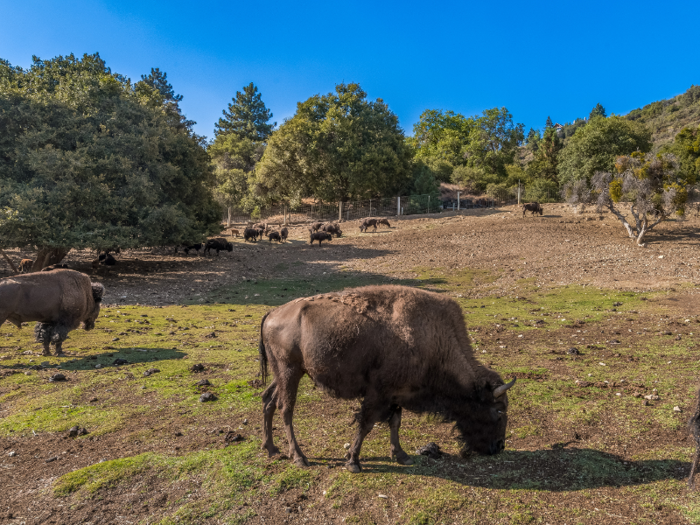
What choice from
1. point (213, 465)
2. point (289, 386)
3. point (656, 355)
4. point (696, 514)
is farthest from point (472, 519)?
point (656, 355)

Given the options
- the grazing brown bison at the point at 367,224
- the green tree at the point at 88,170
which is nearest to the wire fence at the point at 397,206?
the grazing brown bison at the point at 367,224

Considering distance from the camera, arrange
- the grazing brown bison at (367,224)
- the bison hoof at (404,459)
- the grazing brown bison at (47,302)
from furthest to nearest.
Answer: the grazing brown bison at (367,224)
the grazing brown bison at (47,302)
the bison hoof at (404,459)

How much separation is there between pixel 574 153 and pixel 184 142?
116ft

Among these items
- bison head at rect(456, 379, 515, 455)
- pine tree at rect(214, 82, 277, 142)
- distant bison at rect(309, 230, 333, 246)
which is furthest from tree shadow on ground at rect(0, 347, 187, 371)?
pine tree at rect(214, 82, 277, 142)

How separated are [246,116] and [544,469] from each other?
8371cm

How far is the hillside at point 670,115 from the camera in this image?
78.9 meters

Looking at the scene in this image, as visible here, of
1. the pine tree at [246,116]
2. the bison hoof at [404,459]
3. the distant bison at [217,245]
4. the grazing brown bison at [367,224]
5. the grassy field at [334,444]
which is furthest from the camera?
the pine tree at [246,116]

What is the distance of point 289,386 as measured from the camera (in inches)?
209

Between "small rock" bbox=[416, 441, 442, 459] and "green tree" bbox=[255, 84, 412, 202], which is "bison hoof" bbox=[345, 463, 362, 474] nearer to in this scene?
"small rock" bbox=[416, 441, 442, 459]

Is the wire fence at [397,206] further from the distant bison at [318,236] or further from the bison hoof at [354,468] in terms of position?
the bison hoof at [354,468]

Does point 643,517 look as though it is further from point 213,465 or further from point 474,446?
point 213,465

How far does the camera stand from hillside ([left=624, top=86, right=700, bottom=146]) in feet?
259

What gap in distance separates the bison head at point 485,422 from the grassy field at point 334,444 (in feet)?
0.64

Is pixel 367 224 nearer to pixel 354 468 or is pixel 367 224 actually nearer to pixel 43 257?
pixel 43 257
